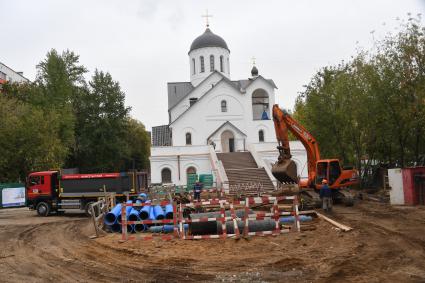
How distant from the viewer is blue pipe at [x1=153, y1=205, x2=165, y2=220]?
15683mm

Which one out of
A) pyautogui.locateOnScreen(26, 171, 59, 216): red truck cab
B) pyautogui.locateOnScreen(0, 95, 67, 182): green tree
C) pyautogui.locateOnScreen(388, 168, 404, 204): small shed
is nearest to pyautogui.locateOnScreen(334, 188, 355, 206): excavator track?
pyautogui.locateOnScreen(388, 168, 404, 204): small shed

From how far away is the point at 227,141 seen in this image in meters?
47.8

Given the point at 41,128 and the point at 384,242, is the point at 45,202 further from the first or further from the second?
the point at 384,242

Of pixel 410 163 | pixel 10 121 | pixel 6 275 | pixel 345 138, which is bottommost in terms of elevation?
pixel 6 275

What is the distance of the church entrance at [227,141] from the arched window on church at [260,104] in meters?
4.72

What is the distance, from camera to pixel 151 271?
9703 mm

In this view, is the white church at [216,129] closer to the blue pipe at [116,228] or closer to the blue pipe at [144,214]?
the blue pipe at [116,228]

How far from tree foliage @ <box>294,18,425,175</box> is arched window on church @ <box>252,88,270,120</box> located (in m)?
12.8

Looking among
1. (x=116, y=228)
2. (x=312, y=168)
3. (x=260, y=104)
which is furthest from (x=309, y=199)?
(x=260, y=104)

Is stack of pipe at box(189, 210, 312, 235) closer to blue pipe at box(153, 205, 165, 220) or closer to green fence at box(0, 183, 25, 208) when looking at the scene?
blue pipe at box(153, 205, 165, 220)

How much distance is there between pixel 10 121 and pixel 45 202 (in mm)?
13895

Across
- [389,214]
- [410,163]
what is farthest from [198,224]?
[410,163]

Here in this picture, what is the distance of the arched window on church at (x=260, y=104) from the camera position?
50531 mm

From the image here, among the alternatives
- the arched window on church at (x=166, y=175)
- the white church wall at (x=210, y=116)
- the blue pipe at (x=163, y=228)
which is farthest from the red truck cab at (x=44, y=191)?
the white church wall at (x=210, y=116)
